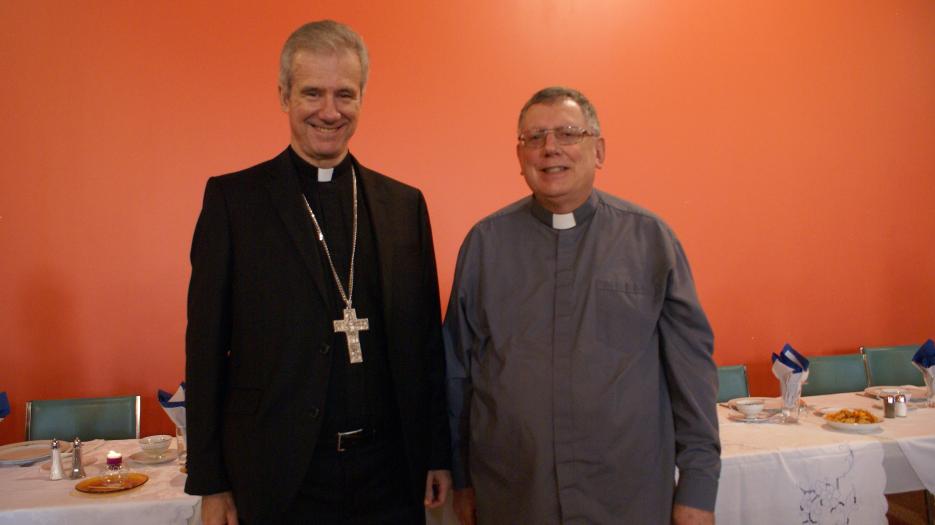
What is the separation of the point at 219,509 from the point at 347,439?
0.33 meters

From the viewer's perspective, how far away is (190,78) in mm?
3654

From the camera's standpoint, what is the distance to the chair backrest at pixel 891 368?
3.99m

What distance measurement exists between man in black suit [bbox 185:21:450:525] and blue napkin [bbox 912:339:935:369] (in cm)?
281

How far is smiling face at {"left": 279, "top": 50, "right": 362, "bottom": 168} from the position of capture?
62.2 inches

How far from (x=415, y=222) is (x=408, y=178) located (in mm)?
2138

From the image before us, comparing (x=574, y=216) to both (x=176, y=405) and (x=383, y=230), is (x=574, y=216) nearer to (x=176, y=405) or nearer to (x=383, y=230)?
(x=383, y=230)

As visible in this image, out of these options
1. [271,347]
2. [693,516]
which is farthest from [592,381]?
[271,347]

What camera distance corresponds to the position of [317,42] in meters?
1.58

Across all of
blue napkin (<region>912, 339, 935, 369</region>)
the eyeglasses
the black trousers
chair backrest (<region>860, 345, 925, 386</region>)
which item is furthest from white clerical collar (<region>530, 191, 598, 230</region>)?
chair backrest (<region>860, 345, 925, 386</region>)

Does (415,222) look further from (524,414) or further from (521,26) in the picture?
(521,26)

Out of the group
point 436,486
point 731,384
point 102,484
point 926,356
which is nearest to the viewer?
point 436,486

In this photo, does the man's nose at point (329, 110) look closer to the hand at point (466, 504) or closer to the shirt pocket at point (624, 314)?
the shirt pocket at point (624, 314)

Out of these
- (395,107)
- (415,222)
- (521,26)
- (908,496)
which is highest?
(521,26)

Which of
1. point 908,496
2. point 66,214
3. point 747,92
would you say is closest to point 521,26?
point 747,92
